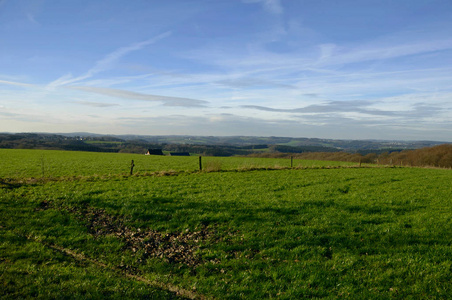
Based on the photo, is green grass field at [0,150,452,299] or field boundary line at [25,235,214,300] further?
green grass field at [0,150,452,299]

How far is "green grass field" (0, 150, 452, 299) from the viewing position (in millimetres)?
7352

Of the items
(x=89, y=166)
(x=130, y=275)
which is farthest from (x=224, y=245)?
(x=89, y=166)

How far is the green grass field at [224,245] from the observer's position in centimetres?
735

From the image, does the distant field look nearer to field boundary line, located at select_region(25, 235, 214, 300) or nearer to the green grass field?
the green grass field

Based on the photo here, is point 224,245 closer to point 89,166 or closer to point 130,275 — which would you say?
point 130,275

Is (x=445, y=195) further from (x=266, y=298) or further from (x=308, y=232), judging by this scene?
(x=266, y=298)

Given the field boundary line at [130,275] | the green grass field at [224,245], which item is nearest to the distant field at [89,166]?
the green grass field at [224,245]

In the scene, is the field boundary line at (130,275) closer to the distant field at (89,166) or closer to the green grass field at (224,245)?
the green grass field at (224,245)

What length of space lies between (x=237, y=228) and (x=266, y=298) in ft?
15.4

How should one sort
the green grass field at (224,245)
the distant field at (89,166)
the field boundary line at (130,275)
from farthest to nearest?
1. the distant field at (89,166)
2. the green grass field at (224,245)
3. the field boundary line at (130,275)

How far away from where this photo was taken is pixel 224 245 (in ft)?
33.3

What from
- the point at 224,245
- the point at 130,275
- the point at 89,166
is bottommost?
the point at 130,275

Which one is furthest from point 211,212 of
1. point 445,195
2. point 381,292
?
→ point 445,195

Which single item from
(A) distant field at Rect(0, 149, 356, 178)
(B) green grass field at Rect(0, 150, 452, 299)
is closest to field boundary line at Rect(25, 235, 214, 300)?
(B) green grass field at Rect(0, 150, 452, 299)
